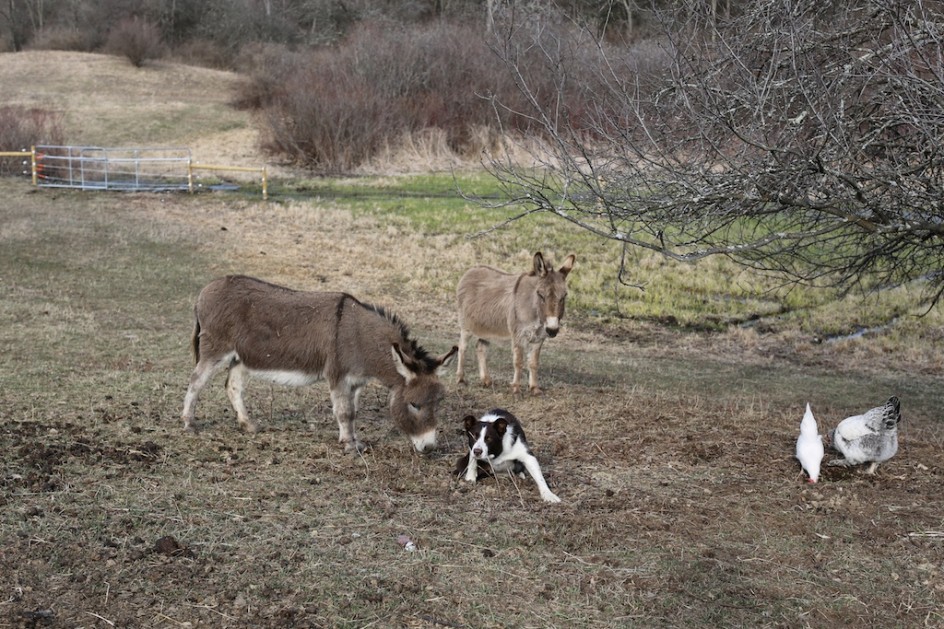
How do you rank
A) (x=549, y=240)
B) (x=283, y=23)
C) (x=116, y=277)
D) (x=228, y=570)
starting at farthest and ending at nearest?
(x=283, y=23) < (x=549, y=240) < (x=116, y=277) < (x=228, y=570)

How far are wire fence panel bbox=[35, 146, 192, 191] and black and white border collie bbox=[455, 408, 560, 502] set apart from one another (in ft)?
92.2

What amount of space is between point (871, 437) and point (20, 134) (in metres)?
37.7

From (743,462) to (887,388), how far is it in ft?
25.2

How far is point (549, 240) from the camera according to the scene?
27.3 m

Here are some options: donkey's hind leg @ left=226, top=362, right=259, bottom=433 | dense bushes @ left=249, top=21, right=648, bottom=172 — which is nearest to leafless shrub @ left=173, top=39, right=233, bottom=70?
dense bushes @ left=249, top=21, right=648, bottom=172

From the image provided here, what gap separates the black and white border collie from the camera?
27.0ft

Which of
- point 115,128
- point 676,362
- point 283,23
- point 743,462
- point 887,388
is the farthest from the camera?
point 283,23

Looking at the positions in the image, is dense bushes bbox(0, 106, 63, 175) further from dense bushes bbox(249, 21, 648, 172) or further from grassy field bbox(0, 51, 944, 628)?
grassy field bbox(0, 51, 944, 628)

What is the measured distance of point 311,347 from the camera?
31.0 ft

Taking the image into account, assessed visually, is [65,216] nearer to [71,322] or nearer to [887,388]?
[71,322]

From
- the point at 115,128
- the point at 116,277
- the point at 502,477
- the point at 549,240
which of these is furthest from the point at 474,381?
the point at 115,128

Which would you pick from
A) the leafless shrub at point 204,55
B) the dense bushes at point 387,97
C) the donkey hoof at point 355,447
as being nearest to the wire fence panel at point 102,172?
the dense bushes at point 387,97

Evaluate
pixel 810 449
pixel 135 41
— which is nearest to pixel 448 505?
pixel 810 449

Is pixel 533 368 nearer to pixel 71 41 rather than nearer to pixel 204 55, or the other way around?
pixel 204 55
